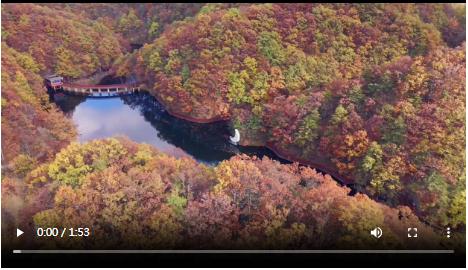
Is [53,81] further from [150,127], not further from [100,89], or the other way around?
[150,127]

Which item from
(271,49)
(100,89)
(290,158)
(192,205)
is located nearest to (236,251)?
(192,205)

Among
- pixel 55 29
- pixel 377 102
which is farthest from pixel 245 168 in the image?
pixel 55 29

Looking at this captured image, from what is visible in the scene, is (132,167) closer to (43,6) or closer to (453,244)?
(453,244)

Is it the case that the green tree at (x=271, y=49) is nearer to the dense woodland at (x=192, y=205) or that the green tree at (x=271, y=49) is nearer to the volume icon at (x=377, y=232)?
the dense woodland at (x=192, y=205)

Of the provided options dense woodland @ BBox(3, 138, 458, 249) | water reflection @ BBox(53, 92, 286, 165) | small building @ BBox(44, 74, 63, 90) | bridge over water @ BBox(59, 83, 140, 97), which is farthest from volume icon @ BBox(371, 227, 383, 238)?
small building @ BBox(44, 74, 63, 90)

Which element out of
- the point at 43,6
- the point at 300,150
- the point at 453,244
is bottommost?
the point at 300,150
